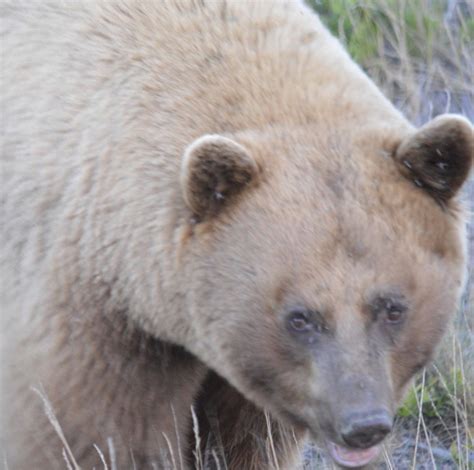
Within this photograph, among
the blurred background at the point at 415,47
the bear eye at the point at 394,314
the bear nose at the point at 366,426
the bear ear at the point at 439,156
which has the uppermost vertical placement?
the bear ear at the point at 439,156

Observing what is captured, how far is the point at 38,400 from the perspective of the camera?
14.3ft

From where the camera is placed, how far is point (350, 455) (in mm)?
4145

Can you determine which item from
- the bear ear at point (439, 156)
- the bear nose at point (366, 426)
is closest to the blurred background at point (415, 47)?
the bear ear at point (439, 156)

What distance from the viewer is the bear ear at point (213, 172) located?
13.0 ft

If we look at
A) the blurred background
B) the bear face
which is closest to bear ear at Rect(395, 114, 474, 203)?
the bear face

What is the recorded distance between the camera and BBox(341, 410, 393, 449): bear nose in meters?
3.80

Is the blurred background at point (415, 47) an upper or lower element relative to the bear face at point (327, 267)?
lower

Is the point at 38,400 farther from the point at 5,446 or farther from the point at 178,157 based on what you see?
the point at 178,157

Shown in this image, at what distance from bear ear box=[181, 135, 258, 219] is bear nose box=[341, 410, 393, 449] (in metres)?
0.88

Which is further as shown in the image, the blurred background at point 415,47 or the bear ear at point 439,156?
the blurred background at point 415,47

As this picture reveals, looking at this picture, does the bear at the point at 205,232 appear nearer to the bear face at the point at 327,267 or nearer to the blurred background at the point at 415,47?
the bear face at the point at 327,267

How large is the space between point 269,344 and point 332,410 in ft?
1.12

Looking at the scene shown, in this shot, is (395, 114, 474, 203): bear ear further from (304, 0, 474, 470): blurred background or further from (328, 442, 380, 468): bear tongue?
(304, 0, 474, 470): blurred background

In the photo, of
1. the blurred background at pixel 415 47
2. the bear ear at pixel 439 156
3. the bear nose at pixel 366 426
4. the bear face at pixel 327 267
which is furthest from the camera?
the blurred background at pixel 415 47
